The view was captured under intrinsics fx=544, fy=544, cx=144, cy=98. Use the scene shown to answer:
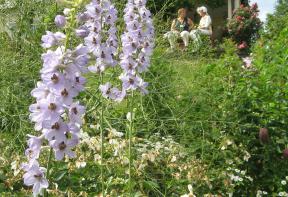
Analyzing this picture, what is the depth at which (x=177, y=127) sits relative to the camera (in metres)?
3.89

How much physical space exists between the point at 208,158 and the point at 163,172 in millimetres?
517

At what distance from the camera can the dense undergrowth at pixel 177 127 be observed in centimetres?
306

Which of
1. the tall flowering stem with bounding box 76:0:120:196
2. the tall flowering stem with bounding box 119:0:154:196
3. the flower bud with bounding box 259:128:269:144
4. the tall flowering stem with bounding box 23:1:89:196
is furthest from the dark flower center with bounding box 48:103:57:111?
the flower bud with bounding box 259:128:269:144

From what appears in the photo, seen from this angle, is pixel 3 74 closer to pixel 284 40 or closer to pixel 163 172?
pixel 163 172

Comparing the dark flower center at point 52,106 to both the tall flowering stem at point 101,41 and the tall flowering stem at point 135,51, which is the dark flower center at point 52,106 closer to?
the tall flowering stem at point 101,41

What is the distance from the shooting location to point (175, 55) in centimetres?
563

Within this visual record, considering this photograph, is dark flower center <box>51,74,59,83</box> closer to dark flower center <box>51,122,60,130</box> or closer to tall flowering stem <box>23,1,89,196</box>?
tall flowering stem <box>23,1,89,196</box>

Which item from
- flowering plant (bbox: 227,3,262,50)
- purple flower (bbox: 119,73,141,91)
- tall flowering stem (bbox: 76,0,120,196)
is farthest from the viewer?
flowering plant (bbox: 227,3,262,50)

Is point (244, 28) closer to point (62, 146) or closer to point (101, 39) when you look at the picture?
point (101, 39)

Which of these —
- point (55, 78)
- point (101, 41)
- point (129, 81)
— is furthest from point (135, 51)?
point (55, 78)

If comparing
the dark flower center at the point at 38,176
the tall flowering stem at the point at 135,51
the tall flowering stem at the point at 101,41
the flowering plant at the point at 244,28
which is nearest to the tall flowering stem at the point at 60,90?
the dark flower center at the point at 38,176

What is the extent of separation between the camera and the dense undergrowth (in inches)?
120

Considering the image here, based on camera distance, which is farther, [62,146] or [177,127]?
[177,127]

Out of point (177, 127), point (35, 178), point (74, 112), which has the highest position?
point (74, 112)
